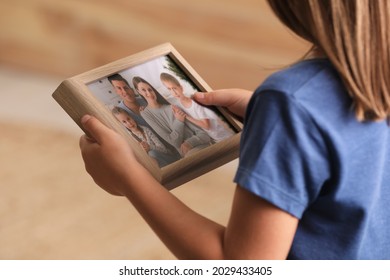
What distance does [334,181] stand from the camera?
2.70 feet

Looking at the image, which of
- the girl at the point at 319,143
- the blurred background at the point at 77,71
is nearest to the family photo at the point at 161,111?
the girl at the point at 319,143

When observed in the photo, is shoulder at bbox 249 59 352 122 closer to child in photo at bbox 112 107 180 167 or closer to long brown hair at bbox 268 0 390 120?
long brown hair at bbox 268 0 390 120

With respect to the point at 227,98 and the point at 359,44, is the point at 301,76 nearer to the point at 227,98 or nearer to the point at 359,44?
the point at 359,44

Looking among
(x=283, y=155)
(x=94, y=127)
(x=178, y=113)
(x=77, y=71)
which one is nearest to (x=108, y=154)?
(x=94, y=127)

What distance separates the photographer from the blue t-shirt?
79 centimetres

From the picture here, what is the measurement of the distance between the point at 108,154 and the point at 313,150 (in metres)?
0.29

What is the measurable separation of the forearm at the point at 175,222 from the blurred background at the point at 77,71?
1098 millimetres

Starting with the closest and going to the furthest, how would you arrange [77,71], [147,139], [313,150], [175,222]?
[313,150] < [175,222] < [147,139] < [77,71]

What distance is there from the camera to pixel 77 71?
9.14 feet

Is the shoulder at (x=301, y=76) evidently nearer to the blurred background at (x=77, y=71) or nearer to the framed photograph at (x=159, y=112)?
the framed photograph at (x=159, y=112)

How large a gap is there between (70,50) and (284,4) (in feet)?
6.56

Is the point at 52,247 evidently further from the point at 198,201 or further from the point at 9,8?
the point at 9,8

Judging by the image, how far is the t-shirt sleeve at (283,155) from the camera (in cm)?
79

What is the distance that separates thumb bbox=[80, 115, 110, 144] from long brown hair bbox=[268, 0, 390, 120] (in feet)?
1.04
